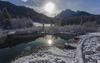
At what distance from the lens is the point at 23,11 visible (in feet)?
393

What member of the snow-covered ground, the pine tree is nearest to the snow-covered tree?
the pine tree

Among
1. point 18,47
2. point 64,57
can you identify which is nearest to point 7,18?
point 18,47

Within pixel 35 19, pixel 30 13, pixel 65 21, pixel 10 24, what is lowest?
pixel 10 24

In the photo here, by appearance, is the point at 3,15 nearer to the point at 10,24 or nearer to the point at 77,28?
the point at 10,24

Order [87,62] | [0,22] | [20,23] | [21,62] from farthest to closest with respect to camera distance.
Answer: [20,23], [0,22], [21,62], [87,62]

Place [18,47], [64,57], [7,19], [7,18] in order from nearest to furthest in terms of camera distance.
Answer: [64,57] < [18,47] < [7,18] < [7,19]

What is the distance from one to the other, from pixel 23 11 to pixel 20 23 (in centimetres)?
7488

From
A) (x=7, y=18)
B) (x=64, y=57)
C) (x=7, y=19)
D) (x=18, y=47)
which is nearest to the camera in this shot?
(x=64, y=57)

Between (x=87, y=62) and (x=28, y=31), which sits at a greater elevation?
(x=28, y=31)

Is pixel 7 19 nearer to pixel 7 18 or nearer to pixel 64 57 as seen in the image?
pixel 7 18

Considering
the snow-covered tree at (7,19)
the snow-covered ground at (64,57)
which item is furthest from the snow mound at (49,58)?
the snow-covered tree at (7,19)

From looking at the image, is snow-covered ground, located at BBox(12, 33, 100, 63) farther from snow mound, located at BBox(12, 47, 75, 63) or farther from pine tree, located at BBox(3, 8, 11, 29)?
pine tree, located at BBox(3, 8, 11, 29)

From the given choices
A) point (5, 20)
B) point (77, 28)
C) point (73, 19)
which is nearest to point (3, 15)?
point (5, 20)

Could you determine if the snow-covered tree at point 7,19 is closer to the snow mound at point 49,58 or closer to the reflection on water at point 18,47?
the reflection on water at point 18,47
